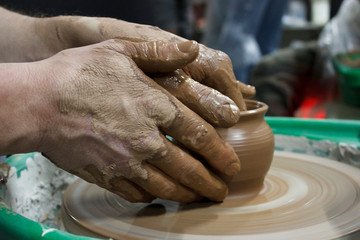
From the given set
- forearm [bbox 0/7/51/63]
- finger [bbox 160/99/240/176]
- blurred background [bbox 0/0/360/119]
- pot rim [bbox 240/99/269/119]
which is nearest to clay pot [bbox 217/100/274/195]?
pot rim [bbox 240/99/269/119]

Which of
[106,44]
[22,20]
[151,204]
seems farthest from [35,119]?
[22,20]

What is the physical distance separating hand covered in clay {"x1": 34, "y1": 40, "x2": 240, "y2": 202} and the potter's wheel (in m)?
0.10

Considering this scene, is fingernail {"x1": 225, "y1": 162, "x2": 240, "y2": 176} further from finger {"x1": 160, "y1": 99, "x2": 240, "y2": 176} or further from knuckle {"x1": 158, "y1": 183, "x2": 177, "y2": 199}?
knuckle {"x1": 158, "y1": 183, "x2": 177, "y2": 199}

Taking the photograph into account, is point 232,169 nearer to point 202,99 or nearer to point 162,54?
point 202,99

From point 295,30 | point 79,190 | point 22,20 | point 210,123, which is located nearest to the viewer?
point 210,123

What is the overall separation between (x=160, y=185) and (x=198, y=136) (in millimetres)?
155

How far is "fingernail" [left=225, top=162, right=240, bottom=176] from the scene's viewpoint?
0.98m

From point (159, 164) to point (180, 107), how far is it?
0.15 metres

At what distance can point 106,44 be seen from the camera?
93 cm

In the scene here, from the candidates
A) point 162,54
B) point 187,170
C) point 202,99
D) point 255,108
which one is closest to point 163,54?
point 162,54

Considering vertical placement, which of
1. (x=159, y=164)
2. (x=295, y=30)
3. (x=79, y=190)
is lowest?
(x=295, y=30)

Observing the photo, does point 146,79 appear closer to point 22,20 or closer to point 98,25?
point 98,25

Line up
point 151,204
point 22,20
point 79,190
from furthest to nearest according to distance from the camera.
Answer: point 22,20, point 79,190, point 151,204

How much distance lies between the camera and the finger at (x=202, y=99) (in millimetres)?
941
